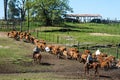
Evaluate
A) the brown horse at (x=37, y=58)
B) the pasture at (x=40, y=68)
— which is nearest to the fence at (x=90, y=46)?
the pasture at (x=40, y=68)

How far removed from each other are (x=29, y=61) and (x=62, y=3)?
47.9m

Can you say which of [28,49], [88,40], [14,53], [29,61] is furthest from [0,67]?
[88,40]

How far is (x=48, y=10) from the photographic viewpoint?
8219cm

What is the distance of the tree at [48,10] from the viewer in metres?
81.7

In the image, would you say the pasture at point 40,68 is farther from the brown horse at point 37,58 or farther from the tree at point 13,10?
the tree at point 13,10

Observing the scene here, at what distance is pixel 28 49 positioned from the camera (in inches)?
1783

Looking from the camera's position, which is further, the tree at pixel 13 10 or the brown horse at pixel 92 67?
the tree at pixel 13 10

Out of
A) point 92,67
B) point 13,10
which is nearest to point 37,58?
point 92,67

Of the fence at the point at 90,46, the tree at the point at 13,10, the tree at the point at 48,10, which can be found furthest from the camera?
the tree at the point at 13,10

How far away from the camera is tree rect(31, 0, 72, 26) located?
81688mm

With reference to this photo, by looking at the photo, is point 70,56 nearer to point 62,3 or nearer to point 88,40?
point 88,40

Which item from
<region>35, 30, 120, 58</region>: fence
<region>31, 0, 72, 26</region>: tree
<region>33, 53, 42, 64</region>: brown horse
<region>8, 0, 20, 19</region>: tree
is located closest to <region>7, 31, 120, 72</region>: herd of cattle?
<region>33, 53, 42, 64</region>: brown horse

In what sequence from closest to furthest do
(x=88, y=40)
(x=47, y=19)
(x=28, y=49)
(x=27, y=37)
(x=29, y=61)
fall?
(x=29, y=61) → (x=28, y=49) → (x=27, y=37) → (x=88, y=40) → (x=47, y=19)

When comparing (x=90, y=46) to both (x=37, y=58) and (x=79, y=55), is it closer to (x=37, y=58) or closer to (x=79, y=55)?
(x=79, y=55)
